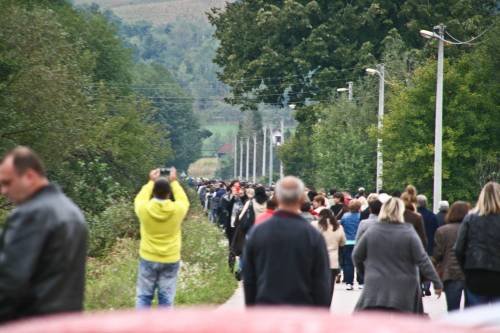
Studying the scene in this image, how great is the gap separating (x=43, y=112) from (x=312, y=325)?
41.7m

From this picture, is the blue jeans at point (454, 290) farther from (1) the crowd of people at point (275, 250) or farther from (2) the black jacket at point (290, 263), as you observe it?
(2) the black jacket at point (290, 263)

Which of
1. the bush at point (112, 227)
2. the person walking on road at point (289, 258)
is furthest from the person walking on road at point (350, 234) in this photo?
the person walking on road at point (289, 258)

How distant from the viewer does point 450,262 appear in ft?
54.5

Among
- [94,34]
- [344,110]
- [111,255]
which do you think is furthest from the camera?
[94,34]

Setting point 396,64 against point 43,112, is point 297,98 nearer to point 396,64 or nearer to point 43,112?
point 396,64

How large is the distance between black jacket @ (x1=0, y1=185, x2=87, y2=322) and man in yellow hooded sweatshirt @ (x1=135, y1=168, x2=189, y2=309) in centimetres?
724

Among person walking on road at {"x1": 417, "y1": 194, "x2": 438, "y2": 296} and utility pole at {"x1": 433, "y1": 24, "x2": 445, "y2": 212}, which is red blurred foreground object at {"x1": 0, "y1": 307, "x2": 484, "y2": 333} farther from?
utility pole at {"x1": 433, "y1": 24, "x2": 445, "y2": 212}

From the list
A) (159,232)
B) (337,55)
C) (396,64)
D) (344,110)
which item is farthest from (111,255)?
(337,55)

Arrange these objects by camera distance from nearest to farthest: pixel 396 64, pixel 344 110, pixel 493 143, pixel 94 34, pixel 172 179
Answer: pixel 172 179 → pixel 493 143 → pixel 396 64 → pixel 344 110 → pixel 94 34

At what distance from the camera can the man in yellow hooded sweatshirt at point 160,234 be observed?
1535cm

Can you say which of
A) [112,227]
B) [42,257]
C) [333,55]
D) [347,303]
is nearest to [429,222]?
[347,303]

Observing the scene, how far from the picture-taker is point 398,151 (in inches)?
1777

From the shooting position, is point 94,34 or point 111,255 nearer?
point 111,255

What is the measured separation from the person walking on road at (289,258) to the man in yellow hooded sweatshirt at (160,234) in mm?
4671
